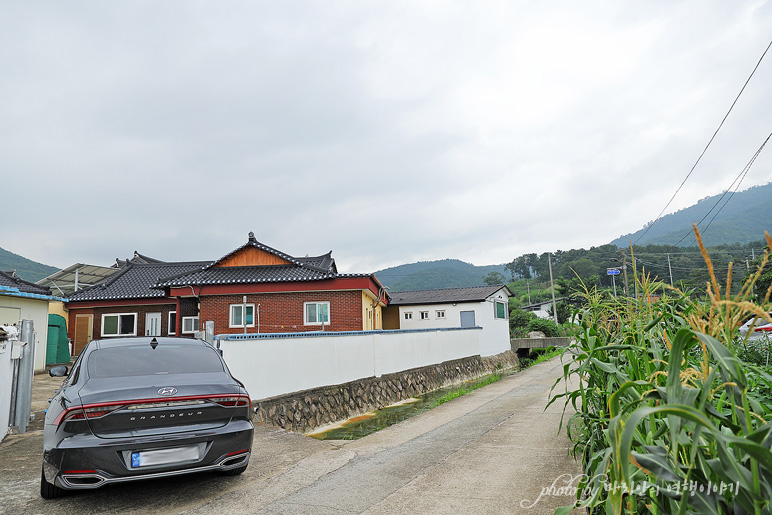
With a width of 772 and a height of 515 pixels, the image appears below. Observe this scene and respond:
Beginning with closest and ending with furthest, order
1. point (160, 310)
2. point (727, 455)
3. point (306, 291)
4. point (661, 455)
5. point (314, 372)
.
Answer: point (727, 455), point (661, 455), point (314, 372), point (306, 291), point (160, 310)

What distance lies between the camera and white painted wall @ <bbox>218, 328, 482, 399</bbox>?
838 centimetres

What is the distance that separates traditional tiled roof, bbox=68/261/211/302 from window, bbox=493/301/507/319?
16.4 m

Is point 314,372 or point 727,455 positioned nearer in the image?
point 727,455

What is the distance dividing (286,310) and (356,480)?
1479 centimetres

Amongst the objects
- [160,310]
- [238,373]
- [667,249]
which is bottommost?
[238,373]

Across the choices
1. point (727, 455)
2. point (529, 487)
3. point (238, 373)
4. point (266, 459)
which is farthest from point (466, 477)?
A: point (238, 373)

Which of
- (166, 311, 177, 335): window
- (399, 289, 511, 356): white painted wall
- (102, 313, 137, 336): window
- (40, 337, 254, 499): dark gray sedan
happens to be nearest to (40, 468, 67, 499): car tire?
(40, 337, 254, 499): dark gray sedan

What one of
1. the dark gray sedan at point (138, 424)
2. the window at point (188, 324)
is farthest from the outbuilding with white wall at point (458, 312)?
the dark gray sedan at point (138, 424)

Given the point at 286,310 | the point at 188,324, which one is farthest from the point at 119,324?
the point at 286,310

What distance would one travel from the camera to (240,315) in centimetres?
1917

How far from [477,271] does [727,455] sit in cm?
15062

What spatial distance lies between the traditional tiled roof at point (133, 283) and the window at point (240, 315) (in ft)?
19.3

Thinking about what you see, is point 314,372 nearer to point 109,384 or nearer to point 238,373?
point 238,373

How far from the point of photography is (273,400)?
29.0ft
